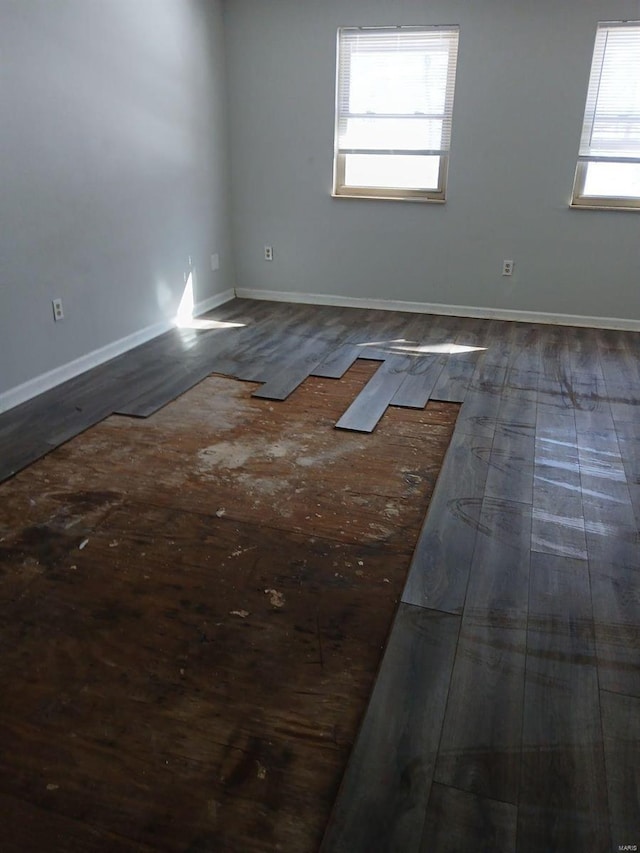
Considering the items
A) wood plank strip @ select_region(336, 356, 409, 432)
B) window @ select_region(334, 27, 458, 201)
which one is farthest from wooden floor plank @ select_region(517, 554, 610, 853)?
window @ select_region(334, 27, 458, 201)

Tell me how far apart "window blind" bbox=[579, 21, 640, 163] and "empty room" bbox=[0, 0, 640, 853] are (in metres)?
0.02

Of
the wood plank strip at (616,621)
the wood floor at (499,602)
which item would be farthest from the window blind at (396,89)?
the wood plank strip at (616,621)

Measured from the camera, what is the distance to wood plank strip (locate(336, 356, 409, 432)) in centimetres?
300

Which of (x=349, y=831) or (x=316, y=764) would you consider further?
(x=316, y=764)

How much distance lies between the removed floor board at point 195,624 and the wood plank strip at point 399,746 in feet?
0.11

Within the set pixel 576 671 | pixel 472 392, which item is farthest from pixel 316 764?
pixel 472 392

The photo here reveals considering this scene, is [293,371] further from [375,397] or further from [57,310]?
[57,310]

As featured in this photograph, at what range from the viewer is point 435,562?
201cm

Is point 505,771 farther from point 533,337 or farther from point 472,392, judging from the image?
point 533,337

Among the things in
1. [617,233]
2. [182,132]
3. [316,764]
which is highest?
[182,132]

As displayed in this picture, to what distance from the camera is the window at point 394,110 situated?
4.53 m

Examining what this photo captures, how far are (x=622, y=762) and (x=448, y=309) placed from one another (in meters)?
4.05

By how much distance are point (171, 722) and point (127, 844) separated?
280 millimetres

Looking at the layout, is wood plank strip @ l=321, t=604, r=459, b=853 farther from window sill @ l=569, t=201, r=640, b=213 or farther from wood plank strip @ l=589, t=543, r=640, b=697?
window sill @ l=569, t=201, r=640, b=213
